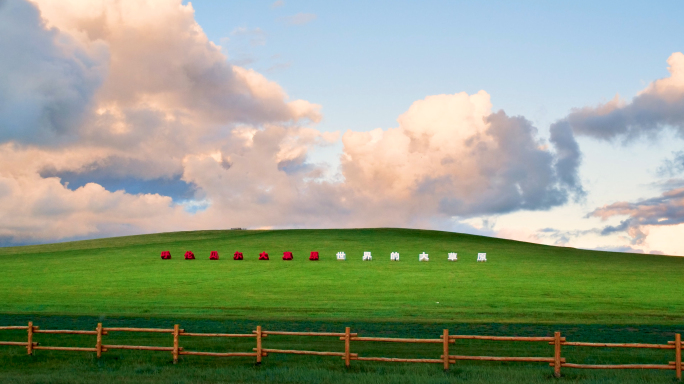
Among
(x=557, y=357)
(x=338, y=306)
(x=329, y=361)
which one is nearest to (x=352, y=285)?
(x=338, y=306)

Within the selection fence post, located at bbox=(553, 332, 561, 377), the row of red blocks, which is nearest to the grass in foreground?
fence post, located at bbox=(553, 332, 561, 377)

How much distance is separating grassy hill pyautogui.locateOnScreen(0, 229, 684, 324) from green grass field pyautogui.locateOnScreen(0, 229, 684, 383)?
12 cm

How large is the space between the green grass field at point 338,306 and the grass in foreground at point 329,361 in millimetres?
66

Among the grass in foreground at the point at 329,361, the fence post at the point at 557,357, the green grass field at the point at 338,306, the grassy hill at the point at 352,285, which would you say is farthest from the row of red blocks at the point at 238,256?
the fence post at the point at 557,357

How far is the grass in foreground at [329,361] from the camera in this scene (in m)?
14.2

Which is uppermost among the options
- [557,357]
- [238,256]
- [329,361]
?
[238,256]

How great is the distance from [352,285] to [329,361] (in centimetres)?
2089

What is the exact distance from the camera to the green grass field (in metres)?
15.2

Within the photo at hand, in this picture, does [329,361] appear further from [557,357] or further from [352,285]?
[352,285]

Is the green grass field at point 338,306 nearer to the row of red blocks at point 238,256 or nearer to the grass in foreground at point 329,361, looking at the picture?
the grass in foreground at point 329,361

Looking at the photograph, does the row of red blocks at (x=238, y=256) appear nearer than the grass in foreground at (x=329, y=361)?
No

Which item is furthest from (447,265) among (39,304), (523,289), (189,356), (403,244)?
(189,356)

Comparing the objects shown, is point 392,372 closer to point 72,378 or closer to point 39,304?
point 72,378

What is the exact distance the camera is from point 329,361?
1655 centimetres
